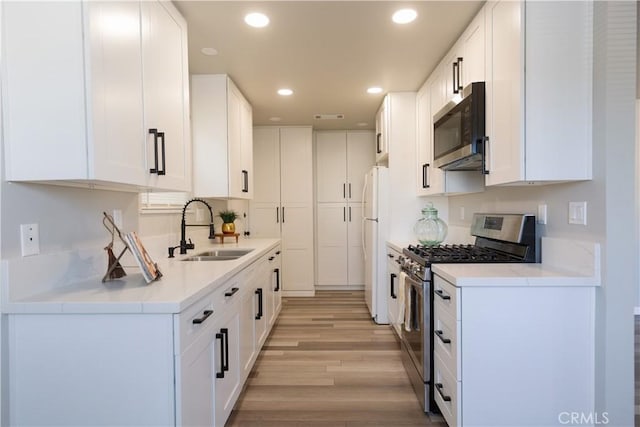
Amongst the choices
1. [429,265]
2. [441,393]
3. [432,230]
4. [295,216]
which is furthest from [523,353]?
[295,216]

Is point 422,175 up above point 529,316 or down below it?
above

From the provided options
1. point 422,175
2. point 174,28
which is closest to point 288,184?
point 422,175

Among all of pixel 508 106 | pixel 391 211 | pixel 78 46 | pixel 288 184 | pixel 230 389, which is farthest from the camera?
pixel 288 184

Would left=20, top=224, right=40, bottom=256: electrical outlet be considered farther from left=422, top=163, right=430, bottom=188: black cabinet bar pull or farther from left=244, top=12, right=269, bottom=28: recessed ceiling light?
left=422, top=163, right=430, bottom=188: black cabinet bar pull

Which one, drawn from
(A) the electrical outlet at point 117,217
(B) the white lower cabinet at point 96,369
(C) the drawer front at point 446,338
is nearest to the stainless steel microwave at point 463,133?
(C) the drawer front at point 446,338

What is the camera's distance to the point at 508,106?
179 centimetres

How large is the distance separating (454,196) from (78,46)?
3.03m

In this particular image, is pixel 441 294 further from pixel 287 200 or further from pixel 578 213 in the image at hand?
pixel 287 200

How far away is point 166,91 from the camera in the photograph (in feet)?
6.14

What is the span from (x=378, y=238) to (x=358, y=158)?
6.27 feet

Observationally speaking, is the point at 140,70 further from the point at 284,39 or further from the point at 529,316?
the point at 529,316

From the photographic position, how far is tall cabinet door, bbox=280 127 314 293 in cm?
501

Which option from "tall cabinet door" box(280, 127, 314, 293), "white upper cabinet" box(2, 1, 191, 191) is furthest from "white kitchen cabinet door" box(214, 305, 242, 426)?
"tall cabinet door" box(280, 127, 314, 293)

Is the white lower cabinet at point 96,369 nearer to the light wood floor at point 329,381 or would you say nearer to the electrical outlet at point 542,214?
the light wood floor at point 329,381
